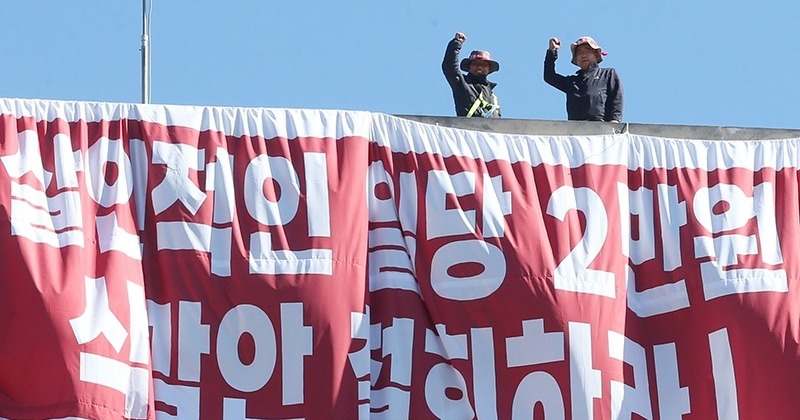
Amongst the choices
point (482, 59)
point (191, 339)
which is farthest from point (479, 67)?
point (191, 339)

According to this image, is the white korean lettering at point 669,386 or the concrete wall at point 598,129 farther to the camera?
the concrete wall at point 598,129

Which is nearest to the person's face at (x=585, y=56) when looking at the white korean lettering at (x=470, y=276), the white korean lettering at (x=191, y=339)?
the white korean lettering at (x=470, y=276)

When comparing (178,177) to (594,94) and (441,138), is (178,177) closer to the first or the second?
(441,138)

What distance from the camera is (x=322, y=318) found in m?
16.3

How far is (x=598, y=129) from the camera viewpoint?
58.5ft

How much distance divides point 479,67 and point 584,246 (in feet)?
7.92

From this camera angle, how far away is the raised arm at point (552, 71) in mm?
18469

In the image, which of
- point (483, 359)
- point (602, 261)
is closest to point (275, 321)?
point (483, 359)

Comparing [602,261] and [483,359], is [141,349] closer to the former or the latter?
[483,359]

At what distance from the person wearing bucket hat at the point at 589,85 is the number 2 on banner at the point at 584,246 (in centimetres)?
112

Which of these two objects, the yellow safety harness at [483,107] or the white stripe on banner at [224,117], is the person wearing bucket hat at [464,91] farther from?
the white stripe on banner at [224,117]

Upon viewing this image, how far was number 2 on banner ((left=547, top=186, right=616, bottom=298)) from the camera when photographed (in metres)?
16.9

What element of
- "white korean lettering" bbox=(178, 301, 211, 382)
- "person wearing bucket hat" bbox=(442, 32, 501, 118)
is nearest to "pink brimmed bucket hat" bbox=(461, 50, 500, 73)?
"person wearing bucket hat" bbox=(442, 32, 501, 118)

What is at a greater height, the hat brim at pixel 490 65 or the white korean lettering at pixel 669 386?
the hat brim at pixel 490 65
